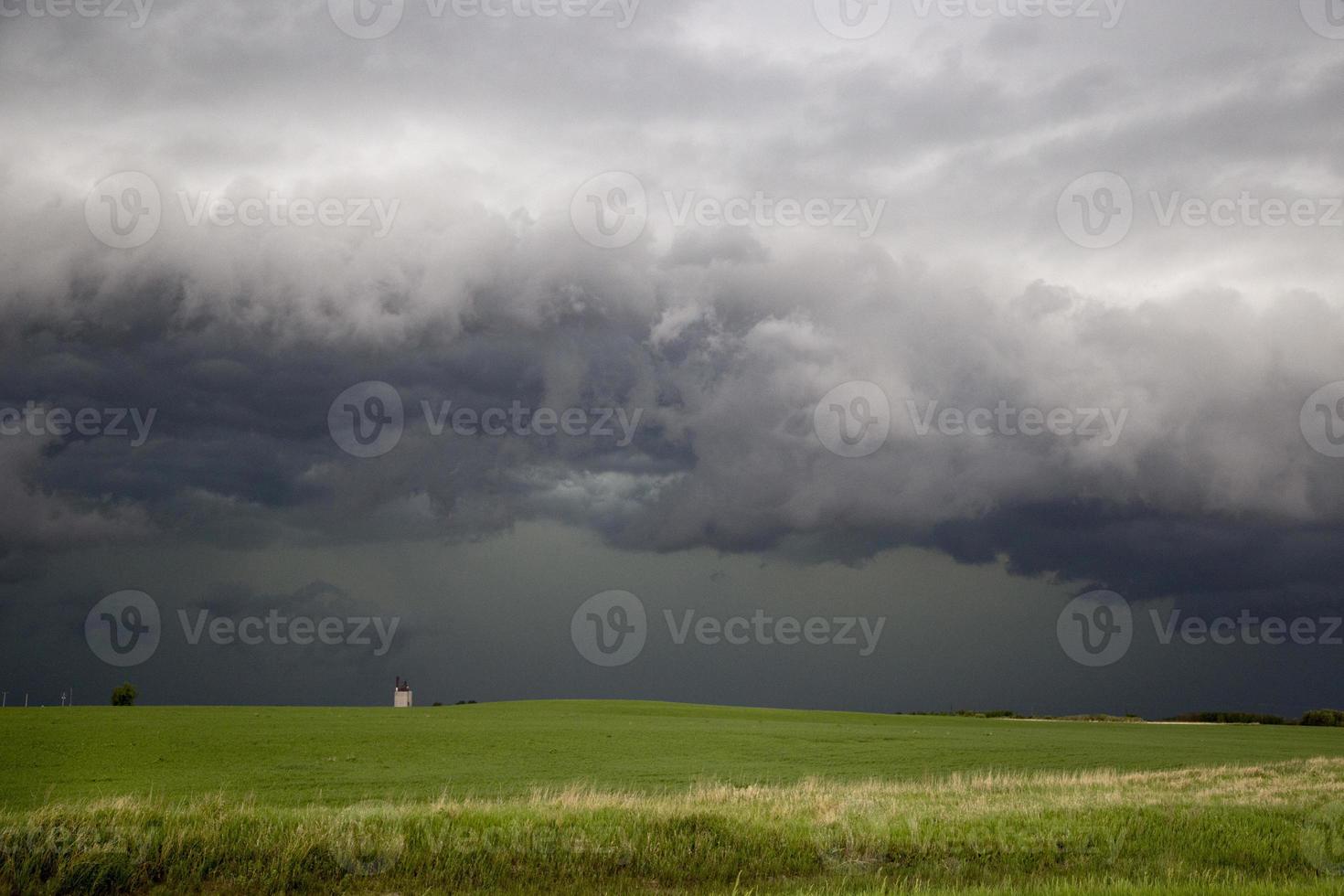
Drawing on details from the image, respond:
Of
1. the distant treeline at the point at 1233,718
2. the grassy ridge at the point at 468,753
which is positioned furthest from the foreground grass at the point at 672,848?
the distant treeline at the point at 1233,718

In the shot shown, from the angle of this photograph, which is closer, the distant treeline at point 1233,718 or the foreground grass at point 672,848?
the foreground grass at point 672,848

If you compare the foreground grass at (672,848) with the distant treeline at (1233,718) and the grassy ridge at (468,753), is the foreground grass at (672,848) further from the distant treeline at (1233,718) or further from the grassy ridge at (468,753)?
Answer: the distant treeline at (1233,718)

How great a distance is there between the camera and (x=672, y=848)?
1794 cm

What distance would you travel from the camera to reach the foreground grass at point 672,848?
50.2 ft

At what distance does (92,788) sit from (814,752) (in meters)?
35.6

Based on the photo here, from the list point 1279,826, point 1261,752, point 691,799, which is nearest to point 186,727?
point 691,799

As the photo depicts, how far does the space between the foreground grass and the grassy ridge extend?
9930mm

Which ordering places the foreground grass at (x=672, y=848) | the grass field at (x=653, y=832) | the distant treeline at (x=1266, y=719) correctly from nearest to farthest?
1. the foreground grass at (x=672, y=848)
2. the grass field at (x=653, y=832)
3. the distant treeline at (x=1266, y=719)

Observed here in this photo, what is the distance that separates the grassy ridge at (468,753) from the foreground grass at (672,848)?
9.93 m

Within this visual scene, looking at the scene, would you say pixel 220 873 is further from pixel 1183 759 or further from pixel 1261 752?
pixel 1261 752

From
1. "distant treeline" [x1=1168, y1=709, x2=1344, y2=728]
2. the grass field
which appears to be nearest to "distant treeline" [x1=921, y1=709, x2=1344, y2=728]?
"distant treeline" [x1=1168, y1=709, x2=1344, y2=728]

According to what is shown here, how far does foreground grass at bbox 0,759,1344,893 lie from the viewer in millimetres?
15305

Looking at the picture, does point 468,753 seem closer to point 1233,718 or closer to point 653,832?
point 653,832

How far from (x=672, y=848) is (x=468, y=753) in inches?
1260
